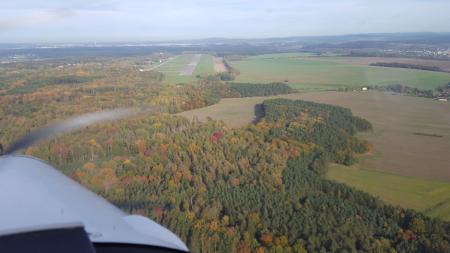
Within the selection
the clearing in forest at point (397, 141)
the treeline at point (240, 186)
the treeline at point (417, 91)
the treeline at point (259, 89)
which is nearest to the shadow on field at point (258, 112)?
the clearing in forest at point (397, 141)

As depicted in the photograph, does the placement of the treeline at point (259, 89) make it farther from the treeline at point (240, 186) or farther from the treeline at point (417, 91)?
the treeline at point (240, 186)

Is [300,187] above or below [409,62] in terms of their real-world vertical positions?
below

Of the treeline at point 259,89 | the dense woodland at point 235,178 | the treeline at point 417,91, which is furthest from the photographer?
the treeline at point 259,89

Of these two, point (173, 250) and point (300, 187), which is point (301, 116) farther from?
point (173, 250)

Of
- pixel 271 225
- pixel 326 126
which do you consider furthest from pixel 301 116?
pixel 271 225

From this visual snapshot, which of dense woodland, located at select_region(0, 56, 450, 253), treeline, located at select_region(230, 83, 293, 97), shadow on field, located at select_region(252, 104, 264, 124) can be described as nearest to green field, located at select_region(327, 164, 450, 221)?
dense woodland, located at select_region(0, 56, 450, 253)

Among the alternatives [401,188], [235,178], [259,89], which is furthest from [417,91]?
[235,178]
